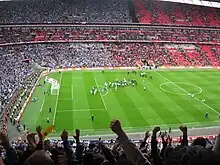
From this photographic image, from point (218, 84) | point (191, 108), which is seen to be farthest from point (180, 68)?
point (191, 108)

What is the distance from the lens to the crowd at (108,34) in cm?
6378

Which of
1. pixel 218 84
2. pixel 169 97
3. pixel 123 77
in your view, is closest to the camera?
pixel 169 97

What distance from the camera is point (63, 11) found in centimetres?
7131

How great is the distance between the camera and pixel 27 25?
65.5 meters

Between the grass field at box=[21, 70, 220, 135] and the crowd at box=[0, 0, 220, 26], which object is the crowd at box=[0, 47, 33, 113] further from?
the crowd at box=[0, 0, 220, 26]

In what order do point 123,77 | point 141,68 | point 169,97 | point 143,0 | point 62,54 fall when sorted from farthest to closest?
point 143,0, point 62,54, point 141,68, point 123,77, point 169,97

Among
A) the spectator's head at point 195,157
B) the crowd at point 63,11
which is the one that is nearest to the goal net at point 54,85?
the crowd at point 63,11

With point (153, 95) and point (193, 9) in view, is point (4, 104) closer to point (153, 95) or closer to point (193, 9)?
point (153, 95)

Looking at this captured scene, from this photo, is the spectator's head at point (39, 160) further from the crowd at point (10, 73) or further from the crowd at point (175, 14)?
the crowd at point (175, 14)

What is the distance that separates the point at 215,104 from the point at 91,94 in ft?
44.0

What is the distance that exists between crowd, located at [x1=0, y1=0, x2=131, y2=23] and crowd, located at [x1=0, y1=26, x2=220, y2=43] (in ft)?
6.16

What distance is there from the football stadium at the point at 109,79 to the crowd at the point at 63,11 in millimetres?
204

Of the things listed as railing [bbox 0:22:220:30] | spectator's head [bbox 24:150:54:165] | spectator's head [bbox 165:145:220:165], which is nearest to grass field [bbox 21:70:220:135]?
railing [bbox 0:22:220:30]

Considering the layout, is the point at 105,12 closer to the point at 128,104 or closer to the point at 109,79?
the point at 109,79
